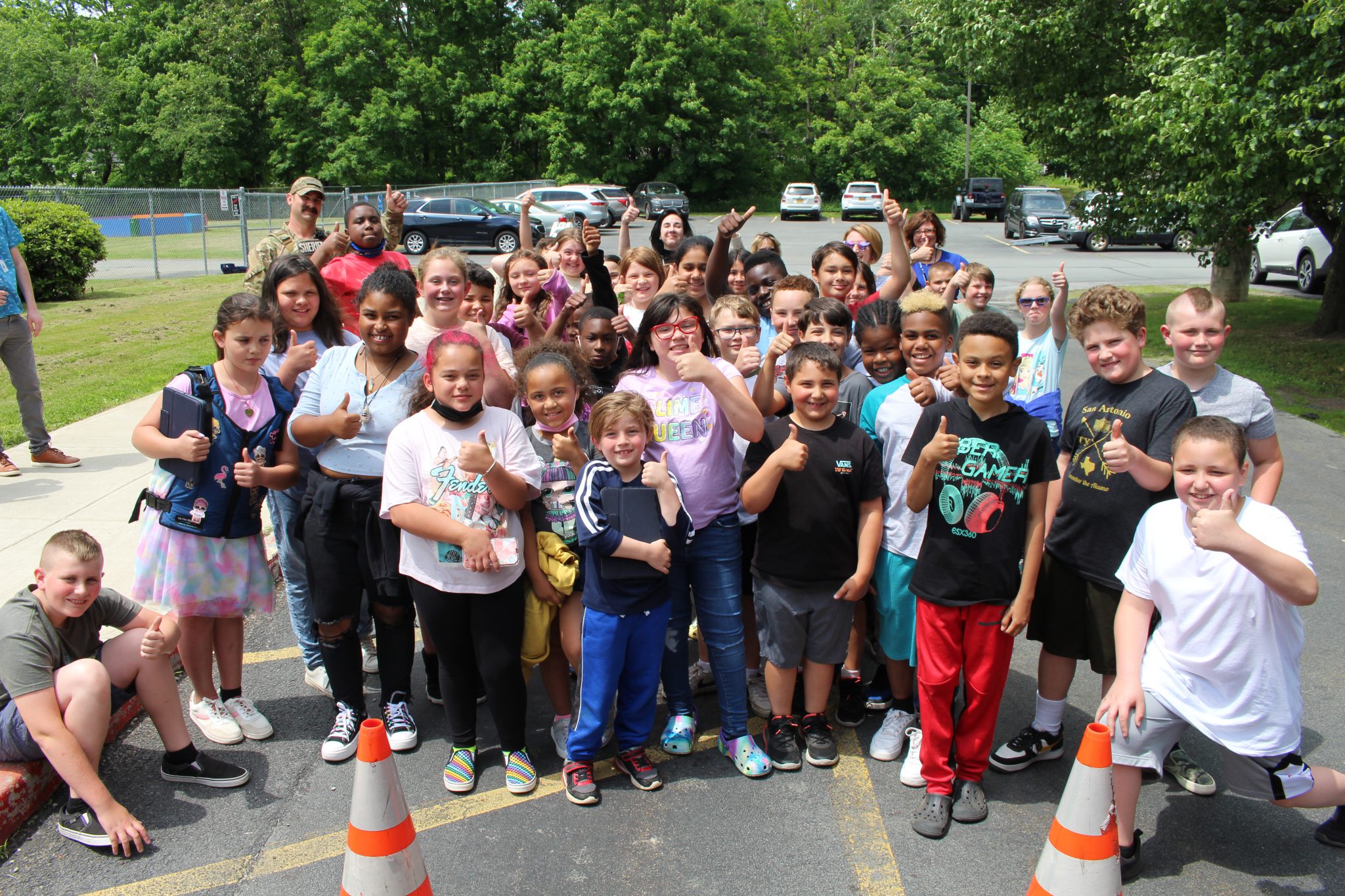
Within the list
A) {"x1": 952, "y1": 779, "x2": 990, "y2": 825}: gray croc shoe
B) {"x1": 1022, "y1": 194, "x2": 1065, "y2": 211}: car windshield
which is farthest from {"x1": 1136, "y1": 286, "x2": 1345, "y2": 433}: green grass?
{"x1": 1022, "y1": 194, "x2": 1065, "y2": 211}: car windshield

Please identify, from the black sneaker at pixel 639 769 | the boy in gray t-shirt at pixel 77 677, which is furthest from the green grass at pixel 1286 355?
the boy in gray t-shirt at pixel 77 677

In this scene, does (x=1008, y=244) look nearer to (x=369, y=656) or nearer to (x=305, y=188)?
(x=305, y=188)

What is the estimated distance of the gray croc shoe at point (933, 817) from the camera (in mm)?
3414

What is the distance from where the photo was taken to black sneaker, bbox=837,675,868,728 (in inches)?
167

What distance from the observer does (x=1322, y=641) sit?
4902 mm

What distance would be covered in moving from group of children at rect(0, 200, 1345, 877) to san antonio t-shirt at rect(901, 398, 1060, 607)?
1 centimetres

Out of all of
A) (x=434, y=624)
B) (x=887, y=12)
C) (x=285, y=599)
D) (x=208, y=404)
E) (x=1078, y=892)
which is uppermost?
(x=887, y=12)

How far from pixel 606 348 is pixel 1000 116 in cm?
5568

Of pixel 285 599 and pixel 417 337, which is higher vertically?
pixel 417 337

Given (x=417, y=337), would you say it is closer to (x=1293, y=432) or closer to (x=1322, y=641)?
(x=1322, y=641)

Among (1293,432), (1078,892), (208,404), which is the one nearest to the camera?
(1078,892)

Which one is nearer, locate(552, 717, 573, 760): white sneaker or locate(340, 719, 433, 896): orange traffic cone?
locate(340, 719, 433, 896): orange traffic cone

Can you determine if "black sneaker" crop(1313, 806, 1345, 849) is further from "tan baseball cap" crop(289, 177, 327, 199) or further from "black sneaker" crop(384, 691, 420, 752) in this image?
"tan baseball cap" crop(289, 177, 327, 199)

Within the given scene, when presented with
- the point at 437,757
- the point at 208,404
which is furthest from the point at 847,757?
the point at 208,404
